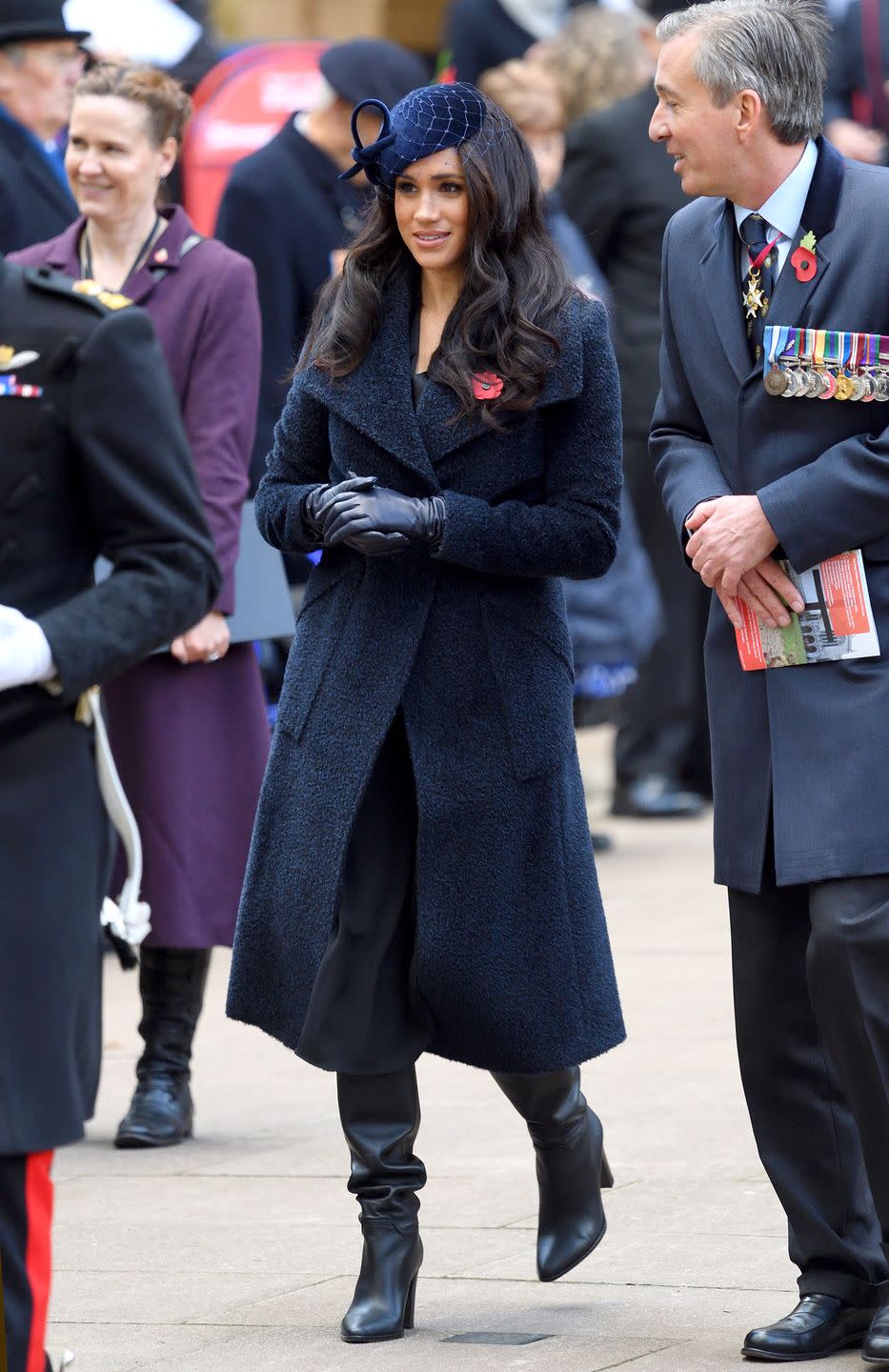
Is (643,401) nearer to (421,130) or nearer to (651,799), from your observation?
(651,799)

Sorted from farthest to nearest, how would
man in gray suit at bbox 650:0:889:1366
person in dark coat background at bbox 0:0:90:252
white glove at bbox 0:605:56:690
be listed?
1. person in dark coat background at bbox 0:0:90:252
2. man in gray suit at bbox 650:0:889:1366
3. white glove at bbox 0:605:56:690

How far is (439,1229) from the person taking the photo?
4.91 meters

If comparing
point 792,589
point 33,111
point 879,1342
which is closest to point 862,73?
point 33,111

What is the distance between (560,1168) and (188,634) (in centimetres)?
171

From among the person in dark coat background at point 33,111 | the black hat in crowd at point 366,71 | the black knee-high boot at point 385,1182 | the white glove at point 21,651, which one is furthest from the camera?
the black hat in crowd at point 366,71

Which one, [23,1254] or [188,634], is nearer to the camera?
[23,1254]

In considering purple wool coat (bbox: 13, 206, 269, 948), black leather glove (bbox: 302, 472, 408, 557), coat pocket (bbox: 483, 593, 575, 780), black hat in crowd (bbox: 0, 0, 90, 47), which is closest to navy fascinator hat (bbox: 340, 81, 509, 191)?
black leather glove (bbox: 302, 472, 408, 557)

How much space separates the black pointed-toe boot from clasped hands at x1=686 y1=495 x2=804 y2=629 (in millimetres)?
2114

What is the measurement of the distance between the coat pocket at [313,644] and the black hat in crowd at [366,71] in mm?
2883

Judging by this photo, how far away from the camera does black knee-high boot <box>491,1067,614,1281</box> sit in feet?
14.6

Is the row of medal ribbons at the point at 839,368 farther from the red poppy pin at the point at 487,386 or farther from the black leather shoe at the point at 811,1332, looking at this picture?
the black leather shoe at the point at 811,1332

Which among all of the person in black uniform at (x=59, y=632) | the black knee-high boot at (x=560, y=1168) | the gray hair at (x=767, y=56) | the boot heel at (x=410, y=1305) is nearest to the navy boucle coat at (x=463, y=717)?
the black knee-high boot at (x=560, y=1168)

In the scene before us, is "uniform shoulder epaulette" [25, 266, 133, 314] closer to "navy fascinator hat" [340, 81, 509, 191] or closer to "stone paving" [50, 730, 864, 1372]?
"navy fascinator hat" [340, 81, 509, 191]

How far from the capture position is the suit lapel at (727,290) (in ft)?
13.6
